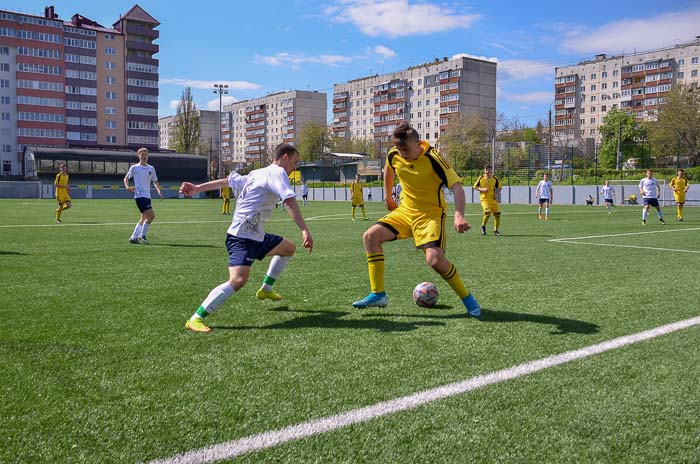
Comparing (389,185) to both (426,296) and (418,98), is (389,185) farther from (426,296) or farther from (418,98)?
(418,98)

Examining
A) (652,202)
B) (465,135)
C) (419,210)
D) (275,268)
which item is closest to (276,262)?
(275,268)

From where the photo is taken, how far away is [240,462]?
274cm

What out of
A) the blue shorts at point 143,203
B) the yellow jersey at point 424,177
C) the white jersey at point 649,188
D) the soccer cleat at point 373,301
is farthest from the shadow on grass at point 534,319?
the white jersey at point 649,188

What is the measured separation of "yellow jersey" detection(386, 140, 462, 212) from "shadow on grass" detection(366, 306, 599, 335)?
112 cm

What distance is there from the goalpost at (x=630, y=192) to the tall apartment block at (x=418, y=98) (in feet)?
179

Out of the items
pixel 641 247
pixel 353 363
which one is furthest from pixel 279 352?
pixel 641 247

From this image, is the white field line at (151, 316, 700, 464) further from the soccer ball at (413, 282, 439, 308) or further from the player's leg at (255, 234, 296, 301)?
the player's leg at (255, 234, 296, 301)

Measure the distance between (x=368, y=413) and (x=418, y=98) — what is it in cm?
11901

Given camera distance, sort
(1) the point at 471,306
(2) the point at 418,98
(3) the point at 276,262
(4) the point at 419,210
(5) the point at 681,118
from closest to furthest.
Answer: (1) the point at 471,306, (4) the point at 419,210, (3) the point at 276,262, (5) the point at 681,118, (2) the point at 418,98

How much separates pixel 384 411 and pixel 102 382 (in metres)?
1.89

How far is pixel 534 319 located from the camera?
5.68m

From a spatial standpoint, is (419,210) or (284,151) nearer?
(284,151)

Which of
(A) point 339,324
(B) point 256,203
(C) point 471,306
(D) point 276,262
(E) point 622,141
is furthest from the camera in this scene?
(E) point 622,141

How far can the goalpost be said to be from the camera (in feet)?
134
